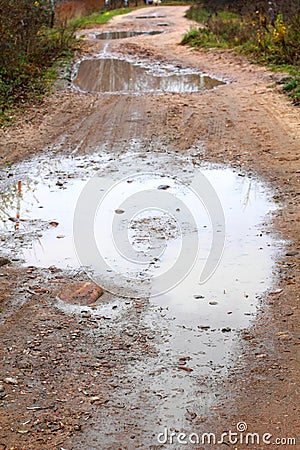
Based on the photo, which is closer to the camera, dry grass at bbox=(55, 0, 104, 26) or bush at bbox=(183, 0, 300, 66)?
bush at bbox=(183, 0, 300, 66)

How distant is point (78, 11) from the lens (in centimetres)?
3575

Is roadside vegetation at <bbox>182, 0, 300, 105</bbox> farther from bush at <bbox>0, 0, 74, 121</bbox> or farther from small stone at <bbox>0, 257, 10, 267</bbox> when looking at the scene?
small stone at <bbox>0, 257, 10, 267</bbox>

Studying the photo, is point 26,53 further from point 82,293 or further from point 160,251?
point 82,293

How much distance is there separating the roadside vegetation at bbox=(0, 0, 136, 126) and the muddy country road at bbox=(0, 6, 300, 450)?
1117mm

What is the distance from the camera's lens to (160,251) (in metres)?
6.55

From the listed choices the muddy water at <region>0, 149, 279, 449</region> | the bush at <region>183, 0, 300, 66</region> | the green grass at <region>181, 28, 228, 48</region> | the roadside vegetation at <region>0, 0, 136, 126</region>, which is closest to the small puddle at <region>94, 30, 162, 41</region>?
the bush at <region>183, 0, 300, 66</region>

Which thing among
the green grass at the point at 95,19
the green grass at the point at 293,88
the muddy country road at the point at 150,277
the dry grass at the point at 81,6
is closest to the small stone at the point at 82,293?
the muddy country road at the point at 150,277

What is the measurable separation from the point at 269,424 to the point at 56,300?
7.32 ft

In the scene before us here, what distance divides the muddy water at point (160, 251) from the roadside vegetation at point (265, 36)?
458 centimetres

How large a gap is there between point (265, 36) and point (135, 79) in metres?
4.17

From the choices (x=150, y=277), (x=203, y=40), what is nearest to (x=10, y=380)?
(x=150, y=277)

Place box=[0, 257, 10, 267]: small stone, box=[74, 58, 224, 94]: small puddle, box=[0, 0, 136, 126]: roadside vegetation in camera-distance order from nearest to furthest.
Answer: box=[0, 257, 10, 267]: small stone
box=[0, 0, 136, 126]: roadside vegetation
box=[74, 58, 224, 94]: small puddle

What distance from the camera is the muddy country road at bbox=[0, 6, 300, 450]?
4.12 metres

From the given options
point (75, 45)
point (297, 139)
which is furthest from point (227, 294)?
point (75, 45)
